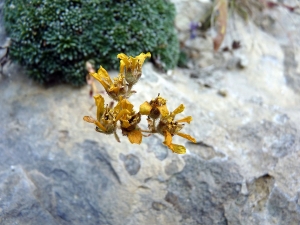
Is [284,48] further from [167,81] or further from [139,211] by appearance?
[139,211]

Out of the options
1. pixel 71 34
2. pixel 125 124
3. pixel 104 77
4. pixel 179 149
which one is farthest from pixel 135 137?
pixel 71 34

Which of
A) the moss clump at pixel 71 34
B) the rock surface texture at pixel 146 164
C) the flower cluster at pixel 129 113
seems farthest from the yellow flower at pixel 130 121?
the moss clump at pixel 71 34

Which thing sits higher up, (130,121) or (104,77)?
(104,77)

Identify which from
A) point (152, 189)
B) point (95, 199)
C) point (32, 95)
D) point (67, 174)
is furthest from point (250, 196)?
point (32, 95)

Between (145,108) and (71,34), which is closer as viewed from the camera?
(145,108)

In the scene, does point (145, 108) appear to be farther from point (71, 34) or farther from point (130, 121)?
point (71, 34)

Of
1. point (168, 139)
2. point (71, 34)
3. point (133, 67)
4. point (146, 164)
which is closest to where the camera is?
point (168, 139)

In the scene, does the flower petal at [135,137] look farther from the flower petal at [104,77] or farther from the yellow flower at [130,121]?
the flower petal at [104,77]
